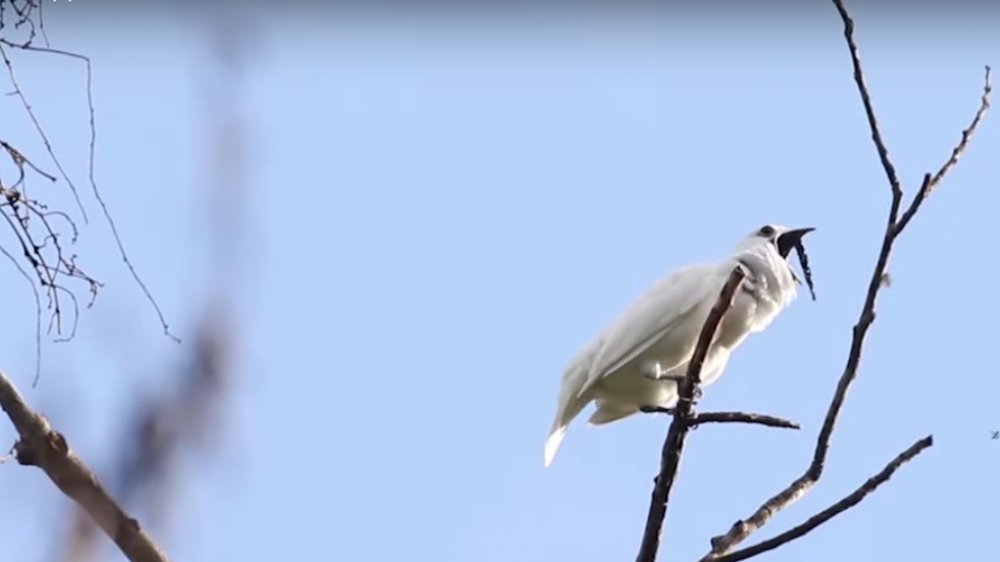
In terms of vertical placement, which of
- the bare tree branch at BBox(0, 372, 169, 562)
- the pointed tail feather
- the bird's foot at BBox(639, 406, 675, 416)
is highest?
the bare tree branch at BBox(0, 372, 169, 562)

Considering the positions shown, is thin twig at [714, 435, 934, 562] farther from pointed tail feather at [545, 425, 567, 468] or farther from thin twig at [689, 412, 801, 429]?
pointed tail feather at [545, 425, 567, 468]

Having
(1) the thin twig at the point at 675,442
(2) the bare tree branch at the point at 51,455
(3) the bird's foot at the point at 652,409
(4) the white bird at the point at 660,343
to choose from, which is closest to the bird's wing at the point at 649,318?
(4) the white bird at the point at 660,343

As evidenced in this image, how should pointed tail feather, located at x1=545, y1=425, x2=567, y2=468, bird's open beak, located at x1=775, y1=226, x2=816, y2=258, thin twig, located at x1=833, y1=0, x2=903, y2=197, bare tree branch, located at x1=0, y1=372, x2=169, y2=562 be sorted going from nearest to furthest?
bare tree branch, located at x1=0, y1=372, x2=169, y2=562 → thin twig, located at x1=833, y1=0, x2=903, y2=197 → pointed tail feather, located at x1=545, y1=425, x2=567, y2=468 → bird's open beak, located at x1=775, y1=226, x2=816, y2=258

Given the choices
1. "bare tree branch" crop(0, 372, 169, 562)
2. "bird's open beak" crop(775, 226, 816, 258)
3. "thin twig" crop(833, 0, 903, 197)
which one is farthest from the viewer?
"bird's open beak" crop(775, 226, 816, 258)

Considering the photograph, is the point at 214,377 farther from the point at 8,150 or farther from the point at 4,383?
the point at 4,383

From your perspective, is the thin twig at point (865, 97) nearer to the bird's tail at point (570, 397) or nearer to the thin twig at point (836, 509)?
the thin twig at point (836, 509)

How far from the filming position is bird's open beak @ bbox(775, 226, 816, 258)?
562 centimetres

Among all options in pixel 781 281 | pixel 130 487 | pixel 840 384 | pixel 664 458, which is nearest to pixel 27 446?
pixel 130 487

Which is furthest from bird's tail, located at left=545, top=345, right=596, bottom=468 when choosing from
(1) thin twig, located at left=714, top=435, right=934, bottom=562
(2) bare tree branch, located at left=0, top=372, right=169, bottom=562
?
(2) bare tree branch, located at left=0, top=372, right=169, bottom=562

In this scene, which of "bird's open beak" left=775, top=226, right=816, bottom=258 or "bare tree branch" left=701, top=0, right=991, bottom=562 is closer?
"bare tree branch" left=701, top=0, right=991, bottom=562

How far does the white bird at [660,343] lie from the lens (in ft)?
16.3

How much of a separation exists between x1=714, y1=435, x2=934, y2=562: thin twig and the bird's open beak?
8.39 feet

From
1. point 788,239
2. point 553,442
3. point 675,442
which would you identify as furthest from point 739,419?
point 788,239

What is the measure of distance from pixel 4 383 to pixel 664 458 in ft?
4.96
